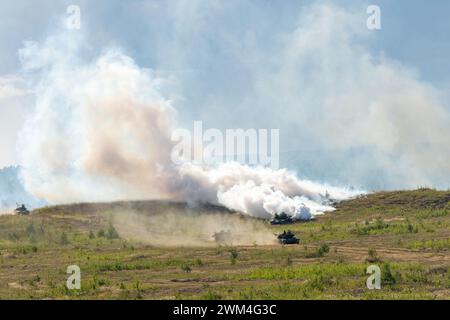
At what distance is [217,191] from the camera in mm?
99312

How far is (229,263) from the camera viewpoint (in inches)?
1907

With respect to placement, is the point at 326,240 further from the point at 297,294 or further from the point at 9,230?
the point at 9,230

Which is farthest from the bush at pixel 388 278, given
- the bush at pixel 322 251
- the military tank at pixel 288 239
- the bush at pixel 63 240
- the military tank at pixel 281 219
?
the military tank at pixel 281 219

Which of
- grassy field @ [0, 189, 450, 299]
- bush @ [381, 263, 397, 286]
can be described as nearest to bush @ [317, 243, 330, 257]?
grassy field @ [0, 189, 450, 299]

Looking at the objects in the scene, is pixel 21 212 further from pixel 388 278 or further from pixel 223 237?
pixel 388 278

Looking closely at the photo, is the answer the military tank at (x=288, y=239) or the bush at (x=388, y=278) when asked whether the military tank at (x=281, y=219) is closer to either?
the military tank at (x=288, y=239)

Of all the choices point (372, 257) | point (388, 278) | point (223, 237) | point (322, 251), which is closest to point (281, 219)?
point (223, 237)

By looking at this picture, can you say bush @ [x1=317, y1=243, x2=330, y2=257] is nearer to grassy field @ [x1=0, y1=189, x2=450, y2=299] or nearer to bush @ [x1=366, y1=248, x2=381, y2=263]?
grassy field @ [x1=0, y1=189, x2=450, y2=299]

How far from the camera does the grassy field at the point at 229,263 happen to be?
35125mm

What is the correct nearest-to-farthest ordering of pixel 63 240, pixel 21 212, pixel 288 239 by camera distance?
pixel 288 239
pixel 63 240
pixel 21 212

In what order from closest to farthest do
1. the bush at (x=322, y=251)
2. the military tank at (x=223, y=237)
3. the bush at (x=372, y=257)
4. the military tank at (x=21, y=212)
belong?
the bush at (x=372, y=257) → the bush at (x=322, y=251) → the military tank at (x=223, y=237) → the military tank at (x=21, y=212)
